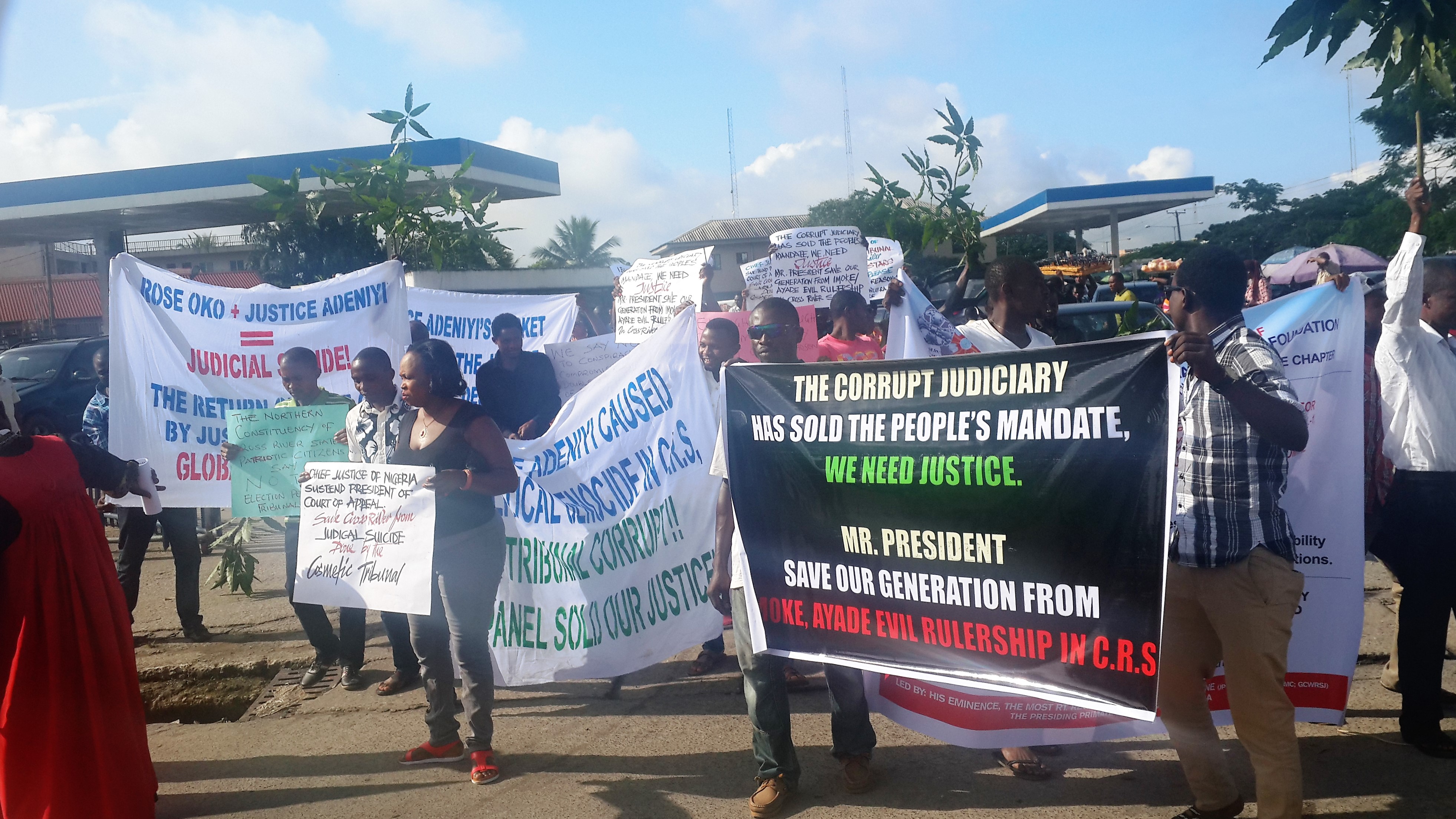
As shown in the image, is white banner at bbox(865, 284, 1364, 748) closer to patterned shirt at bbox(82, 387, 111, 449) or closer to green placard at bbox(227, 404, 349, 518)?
green placard at bbox(227, 404, 349, 518)

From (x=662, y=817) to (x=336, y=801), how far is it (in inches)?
53.5

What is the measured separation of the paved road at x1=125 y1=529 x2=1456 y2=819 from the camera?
142 inches

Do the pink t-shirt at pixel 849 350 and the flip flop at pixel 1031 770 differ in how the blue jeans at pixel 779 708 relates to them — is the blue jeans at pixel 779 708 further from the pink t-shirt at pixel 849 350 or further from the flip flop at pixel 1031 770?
the pink t-shirt at pixel 849 350

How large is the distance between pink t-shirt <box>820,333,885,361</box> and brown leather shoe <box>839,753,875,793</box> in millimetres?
2364

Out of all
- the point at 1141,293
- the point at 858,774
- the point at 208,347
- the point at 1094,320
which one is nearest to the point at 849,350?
the point at 858,774

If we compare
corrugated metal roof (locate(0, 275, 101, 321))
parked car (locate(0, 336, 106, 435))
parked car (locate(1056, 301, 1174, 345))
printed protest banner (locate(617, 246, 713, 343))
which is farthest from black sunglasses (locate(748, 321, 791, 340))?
corrugated metal roof (locate(0, 275, 101, 321))

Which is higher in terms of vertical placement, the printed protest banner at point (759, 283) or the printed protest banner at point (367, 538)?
the printed protest banner at point (759, 283)

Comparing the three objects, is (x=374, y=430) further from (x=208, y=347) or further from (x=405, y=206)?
(x=405, y=206)

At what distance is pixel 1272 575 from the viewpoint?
115 inches

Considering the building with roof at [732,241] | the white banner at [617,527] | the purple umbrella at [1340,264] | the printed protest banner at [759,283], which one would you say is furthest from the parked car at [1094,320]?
the building with roof at [732,241]

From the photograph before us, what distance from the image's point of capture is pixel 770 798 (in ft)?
11.9

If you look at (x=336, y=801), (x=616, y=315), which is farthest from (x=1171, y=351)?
(x=616, y=315)

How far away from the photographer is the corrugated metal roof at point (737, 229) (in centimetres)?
6212

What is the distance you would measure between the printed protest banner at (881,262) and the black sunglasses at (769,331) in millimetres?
4653
